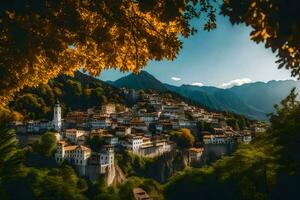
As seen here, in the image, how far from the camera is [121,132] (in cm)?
7406

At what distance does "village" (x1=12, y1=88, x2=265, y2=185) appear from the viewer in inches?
2446

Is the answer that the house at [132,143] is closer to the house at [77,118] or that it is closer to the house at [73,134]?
the house at [73,134]

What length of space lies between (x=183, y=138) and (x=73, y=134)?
64.8ft

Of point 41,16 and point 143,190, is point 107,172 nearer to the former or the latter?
point 143,190

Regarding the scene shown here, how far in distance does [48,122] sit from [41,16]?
7474cm

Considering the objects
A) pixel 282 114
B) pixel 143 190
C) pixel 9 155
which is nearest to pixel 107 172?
pixel 143 190

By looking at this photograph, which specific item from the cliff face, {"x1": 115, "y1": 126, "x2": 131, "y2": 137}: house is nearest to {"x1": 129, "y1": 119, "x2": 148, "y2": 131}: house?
{"x1": 115, "y1": 126, "x2": 131, "y2": 137}: house

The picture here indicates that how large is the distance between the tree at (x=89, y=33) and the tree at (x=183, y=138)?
239ft

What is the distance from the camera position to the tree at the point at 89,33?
6.26m

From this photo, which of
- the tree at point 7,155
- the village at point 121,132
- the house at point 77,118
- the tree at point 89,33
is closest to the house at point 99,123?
the village at point 121,132

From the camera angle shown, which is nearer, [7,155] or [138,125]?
[7,155]

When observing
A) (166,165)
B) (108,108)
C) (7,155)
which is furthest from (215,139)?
(7,155)

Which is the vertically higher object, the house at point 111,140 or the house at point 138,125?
the house at point 138,125

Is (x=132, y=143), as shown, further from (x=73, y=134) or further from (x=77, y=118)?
(x=77, y=118)
